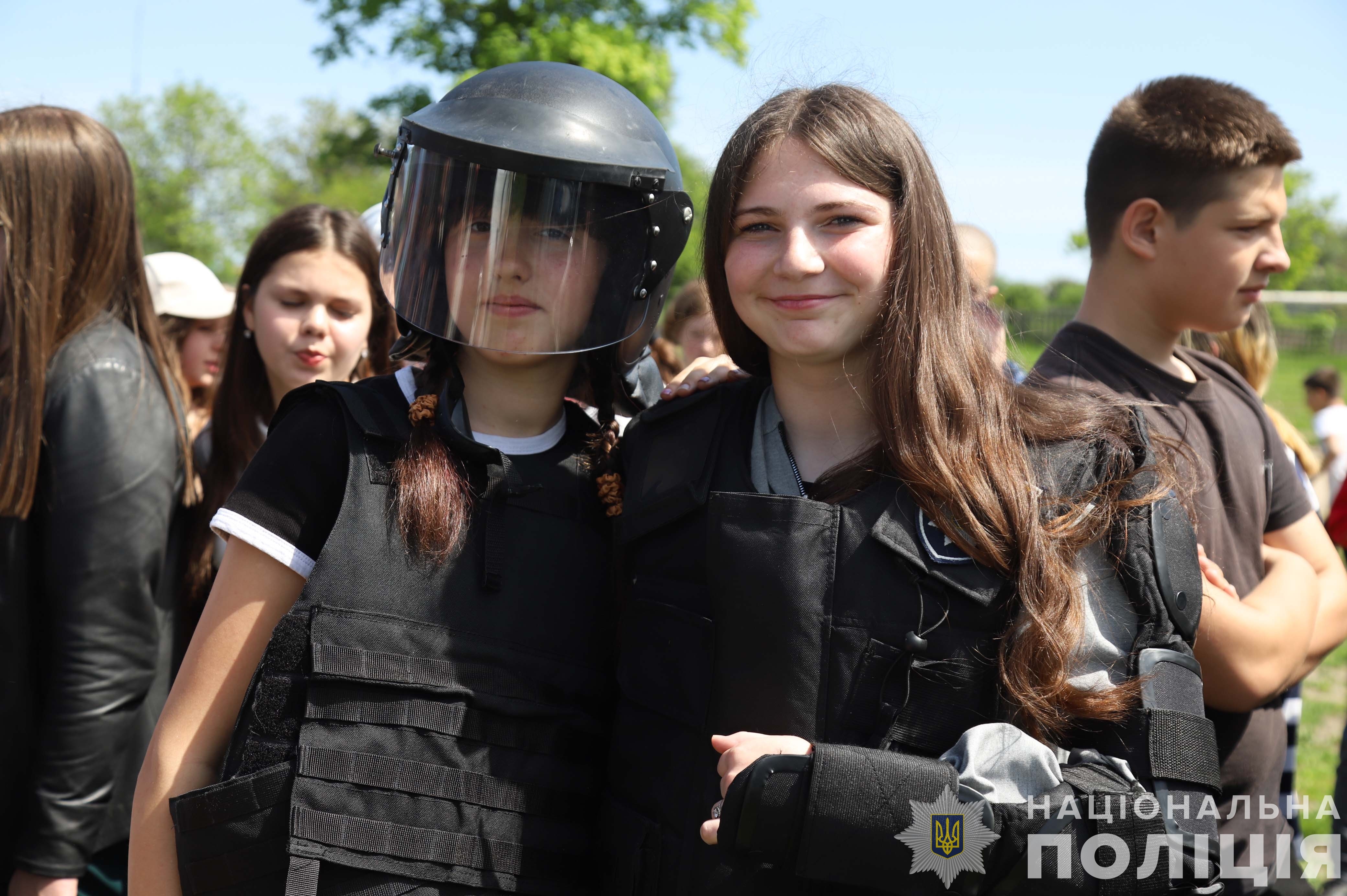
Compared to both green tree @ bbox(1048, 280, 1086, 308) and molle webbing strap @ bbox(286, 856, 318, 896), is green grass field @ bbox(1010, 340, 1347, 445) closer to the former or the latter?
green tree @ bbox(1048, 280, 1086, 308)

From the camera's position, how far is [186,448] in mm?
2604

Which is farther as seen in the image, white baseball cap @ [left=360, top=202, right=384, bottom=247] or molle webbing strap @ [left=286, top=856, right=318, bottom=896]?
white baseball cap @ [left=360, top=202, right=384, bottom=247]

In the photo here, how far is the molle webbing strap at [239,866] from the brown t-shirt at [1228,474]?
1.69 meters

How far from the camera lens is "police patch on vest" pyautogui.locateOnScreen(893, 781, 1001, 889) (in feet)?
4.76

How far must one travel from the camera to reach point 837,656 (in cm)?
162

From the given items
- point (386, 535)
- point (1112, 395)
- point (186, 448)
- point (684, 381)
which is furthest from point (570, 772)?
point (186, 448)

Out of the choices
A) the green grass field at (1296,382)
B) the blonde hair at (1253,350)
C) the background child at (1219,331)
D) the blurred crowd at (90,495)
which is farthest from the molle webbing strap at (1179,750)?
the green grass field at (1296,382)

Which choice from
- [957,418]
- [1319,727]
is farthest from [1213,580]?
[1319,727]

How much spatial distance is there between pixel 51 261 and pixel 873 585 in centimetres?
203

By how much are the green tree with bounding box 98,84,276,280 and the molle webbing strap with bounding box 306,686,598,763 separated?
1230 inches

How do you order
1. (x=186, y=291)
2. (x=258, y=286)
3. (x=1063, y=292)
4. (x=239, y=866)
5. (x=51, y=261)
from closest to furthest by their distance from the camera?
(x=239, y=866) → (x=51, y=261) → (x=258, y=286) → (x=186, y=291) → (x=1063, y=292)

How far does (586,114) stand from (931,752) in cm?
129

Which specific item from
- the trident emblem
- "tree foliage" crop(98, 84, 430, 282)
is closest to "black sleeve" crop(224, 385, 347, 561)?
the trident emblem

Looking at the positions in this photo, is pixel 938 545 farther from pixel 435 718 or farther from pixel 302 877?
pixel 302 877
